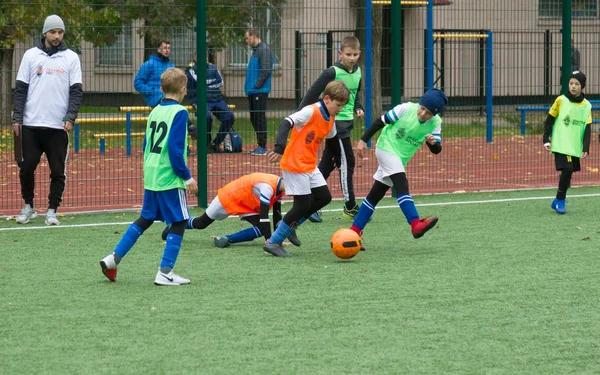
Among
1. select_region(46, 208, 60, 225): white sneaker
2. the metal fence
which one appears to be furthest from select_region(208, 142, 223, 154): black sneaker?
select_region(46, 208, 60, 225): white sneaker

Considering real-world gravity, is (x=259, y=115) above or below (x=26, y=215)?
above

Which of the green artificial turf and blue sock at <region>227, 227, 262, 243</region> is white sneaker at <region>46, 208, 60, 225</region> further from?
blue sock at <region>227, 227, 262, 243</region>

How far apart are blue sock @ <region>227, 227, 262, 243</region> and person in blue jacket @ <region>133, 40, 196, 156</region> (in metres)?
3.41

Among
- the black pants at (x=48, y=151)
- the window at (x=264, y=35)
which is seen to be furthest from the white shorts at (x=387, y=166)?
the window at (x=264, y=35)

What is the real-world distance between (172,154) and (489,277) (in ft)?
7.94

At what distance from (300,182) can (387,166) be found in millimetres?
888

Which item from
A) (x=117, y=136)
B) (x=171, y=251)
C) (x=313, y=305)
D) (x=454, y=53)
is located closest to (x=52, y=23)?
(x=117, y=136)

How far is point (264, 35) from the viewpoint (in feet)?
41.1

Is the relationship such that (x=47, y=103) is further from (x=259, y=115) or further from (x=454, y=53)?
(x=454, y=53)

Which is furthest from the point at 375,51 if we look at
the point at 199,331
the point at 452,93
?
the point at 199,331

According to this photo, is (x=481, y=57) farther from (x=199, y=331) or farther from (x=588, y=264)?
(x=199, y=331)

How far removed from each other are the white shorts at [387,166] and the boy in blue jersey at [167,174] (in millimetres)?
2373

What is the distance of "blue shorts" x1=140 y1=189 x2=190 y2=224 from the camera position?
24.4 feet

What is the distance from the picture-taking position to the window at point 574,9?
1656 centimetres
